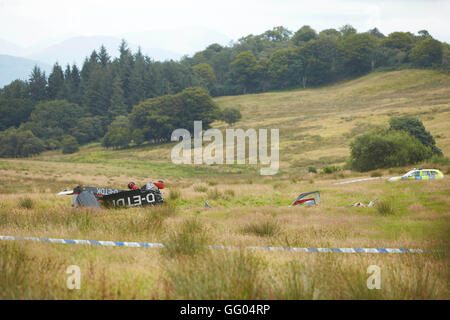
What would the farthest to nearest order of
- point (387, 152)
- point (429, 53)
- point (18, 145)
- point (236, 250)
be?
point (429, 53), point (18, 145), point (387, 152), point (236, 250)

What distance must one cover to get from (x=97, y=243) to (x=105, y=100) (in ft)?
388

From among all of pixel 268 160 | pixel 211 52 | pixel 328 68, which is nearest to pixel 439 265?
pixel 268 160

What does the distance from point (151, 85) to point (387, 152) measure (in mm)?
92941

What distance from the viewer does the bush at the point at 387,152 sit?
3441 cm

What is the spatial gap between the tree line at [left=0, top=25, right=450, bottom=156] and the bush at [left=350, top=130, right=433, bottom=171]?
54.9 metres

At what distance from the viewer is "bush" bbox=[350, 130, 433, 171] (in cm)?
3441

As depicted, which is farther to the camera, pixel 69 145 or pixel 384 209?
pixel 69 145

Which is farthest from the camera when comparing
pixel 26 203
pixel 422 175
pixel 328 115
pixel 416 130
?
pixel 328 115

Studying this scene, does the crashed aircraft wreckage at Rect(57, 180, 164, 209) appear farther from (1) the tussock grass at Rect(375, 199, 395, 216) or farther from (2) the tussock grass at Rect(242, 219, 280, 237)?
(1) the tussock grass at Rect(375, 199, 395, 216)

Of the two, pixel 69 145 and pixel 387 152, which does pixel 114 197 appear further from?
pixel 69 145

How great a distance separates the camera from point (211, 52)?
6609 inches

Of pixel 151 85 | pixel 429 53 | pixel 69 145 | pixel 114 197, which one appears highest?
pixel 429 53

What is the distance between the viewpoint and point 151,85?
11731 centimetres

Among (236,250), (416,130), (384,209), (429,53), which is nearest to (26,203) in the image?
(236,250)
